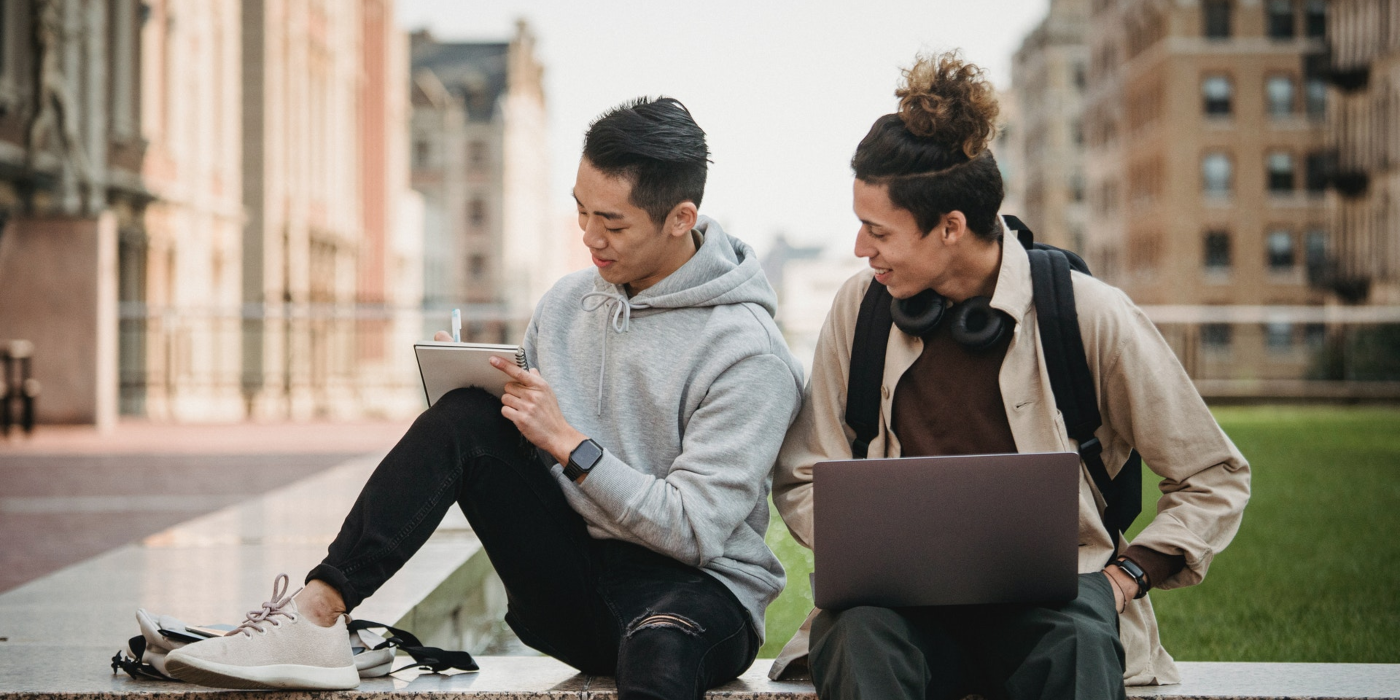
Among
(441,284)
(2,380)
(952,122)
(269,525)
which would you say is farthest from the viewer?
(441,284)

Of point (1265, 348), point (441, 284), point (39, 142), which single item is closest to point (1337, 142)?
point (1265, 348)

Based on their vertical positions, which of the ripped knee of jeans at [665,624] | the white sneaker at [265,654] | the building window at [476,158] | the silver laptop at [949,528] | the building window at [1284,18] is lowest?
the white sneaker at [265,654]

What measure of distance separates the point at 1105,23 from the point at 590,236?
196ft

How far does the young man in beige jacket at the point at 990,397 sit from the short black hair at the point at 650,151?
1.18ft

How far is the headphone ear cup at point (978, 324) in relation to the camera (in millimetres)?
2670

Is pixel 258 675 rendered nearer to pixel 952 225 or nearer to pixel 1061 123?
pixel 952 225

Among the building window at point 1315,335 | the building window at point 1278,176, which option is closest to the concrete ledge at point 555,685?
the building window at point 1315,335

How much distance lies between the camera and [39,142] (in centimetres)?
1573

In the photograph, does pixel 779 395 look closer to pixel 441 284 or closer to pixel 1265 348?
pixel 1265 348

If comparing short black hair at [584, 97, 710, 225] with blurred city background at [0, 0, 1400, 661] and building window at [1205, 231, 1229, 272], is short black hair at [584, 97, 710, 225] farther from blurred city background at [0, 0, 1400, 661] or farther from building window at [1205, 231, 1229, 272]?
building window at [1205, 231, 1229, 272]

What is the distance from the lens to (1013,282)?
271cm

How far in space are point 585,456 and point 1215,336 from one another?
57.4 ft

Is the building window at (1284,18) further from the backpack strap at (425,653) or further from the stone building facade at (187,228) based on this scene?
the backpack strap at (425,653)

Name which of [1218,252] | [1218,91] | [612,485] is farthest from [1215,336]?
[1218,91]
